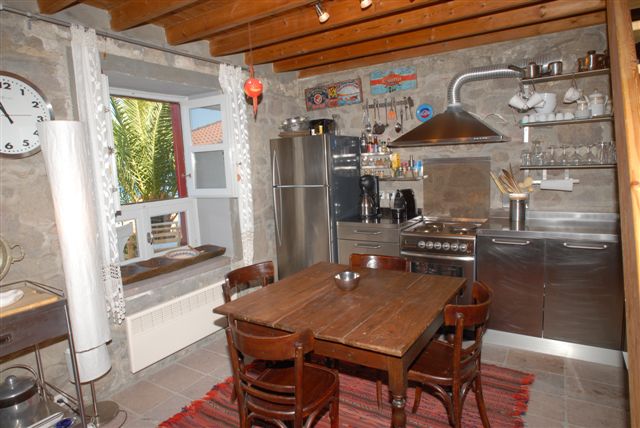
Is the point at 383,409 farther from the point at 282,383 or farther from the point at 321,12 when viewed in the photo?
the point at 321,12

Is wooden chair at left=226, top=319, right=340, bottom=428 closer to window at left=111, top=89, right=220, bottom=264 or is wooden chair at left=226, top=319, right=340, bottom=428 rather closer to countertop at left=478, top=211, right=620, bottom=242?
countertop at left=478, top=211, right=620, bottom=242

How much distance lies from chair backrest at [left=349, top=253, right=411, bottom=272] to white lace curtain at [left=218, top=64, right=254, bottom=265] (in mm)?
1284

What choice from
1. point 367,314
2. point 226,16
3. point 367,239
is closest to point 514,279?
point 367,239

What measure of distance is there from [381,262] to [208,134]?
2198 millimetres

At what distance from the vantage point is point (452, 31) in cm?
339

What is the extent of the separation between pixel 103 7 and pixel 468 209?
3561 millimetres

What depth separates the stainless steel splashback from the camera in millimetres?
3934

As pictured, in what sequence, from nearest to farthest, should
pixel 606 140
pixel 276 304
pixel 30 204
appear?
pixel 276 304, pixel 30 204, pixel 606 140

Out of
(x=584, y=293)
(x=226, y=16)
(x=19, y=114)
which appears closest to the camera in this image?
(x=19, y=114)

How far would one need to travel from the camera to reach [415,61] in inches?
163

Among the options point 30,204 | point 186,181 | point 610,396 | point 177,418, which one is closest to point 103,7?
point 30,204

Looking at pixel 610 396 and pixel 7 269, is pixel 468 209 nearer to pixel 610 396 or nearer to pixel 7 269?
pixel 610 396

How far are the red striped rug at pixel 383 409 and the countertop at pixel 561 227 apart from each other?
1064mm

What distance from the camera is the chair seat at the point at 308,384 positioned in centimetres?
185
